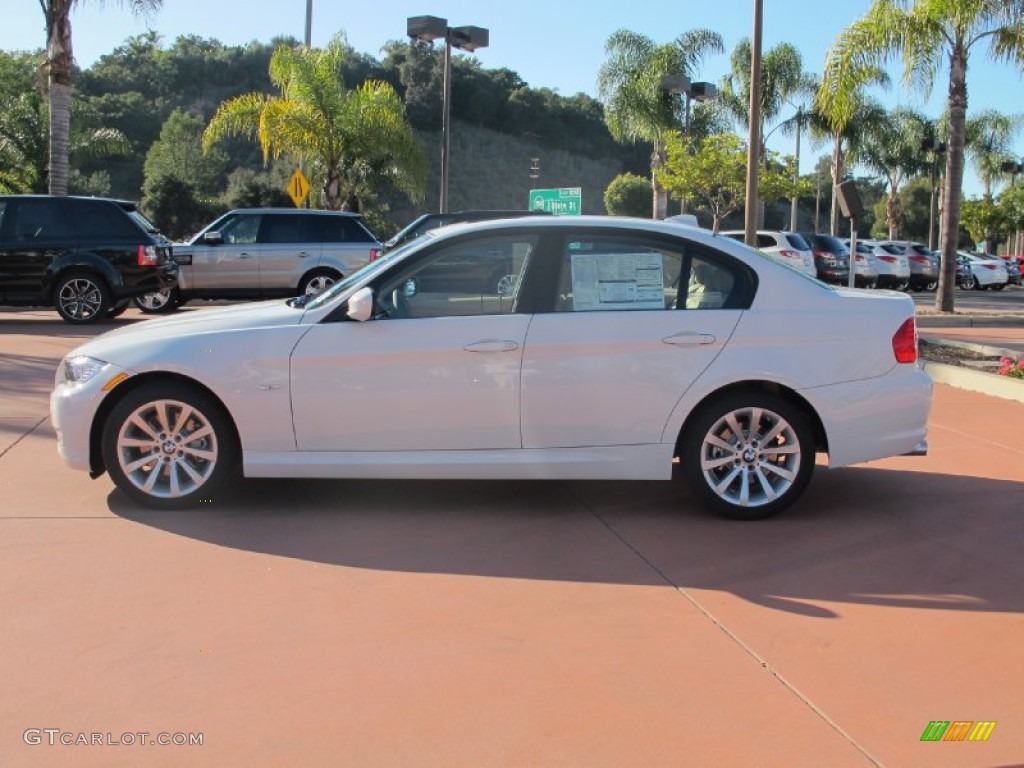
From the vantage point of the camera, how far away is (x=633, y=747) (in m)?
3.63

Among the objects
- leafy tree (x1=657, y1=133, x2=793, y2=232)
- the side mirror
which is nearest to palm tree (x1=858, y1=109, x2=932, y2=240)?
leafy tree (x1=657, y1=133, x2=793, y2=232)

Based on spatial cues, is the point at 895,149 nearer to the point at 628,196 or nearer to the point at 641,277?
the point at 628,196

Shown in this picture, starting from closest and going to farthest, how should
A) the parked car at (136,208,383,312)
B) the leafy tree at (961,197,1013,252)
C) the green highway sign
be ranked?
the parked car at (136,208,383,312), the green highway sign, the leafy tree at (961,197,1013,252)

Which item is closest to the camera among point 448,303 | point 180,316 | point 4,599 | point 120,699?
point 120,699

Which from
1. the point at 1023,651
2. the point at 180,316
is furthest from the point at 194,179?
the point at 1023,651

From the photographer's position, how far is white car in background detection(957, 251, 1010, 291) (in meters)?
41.9

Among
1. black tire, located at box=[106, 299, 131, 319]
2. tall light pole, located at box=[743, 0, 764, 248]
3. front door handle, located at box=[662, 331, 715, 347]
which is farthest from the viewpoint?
tall light pole, located at box=[743, 0, 764, 248]

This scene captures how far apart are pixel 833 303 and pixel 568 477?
5.92ft

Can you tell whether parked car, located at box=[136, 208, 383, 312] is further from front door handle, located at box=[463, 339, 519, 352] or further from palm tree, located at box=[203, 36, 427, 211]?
palm tree, located at box=[203, 36, 427, 211]

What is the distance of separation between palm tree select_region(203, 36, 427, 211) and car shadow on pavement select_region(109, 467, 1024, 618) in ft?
Answer: 81.8

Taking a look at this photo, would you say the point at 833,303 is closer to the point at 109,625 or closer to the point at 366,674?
the point at 366,674

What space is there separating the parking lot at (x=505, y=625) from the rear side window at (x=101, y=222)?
942 centimetres

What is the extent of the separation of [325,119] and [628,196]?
40.9 metres

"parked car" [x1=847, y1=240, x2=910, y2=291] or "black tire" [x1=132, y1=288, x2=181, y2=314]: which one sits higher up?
"parked car" [x1=847, y1=240, x2=910, y2=291]
